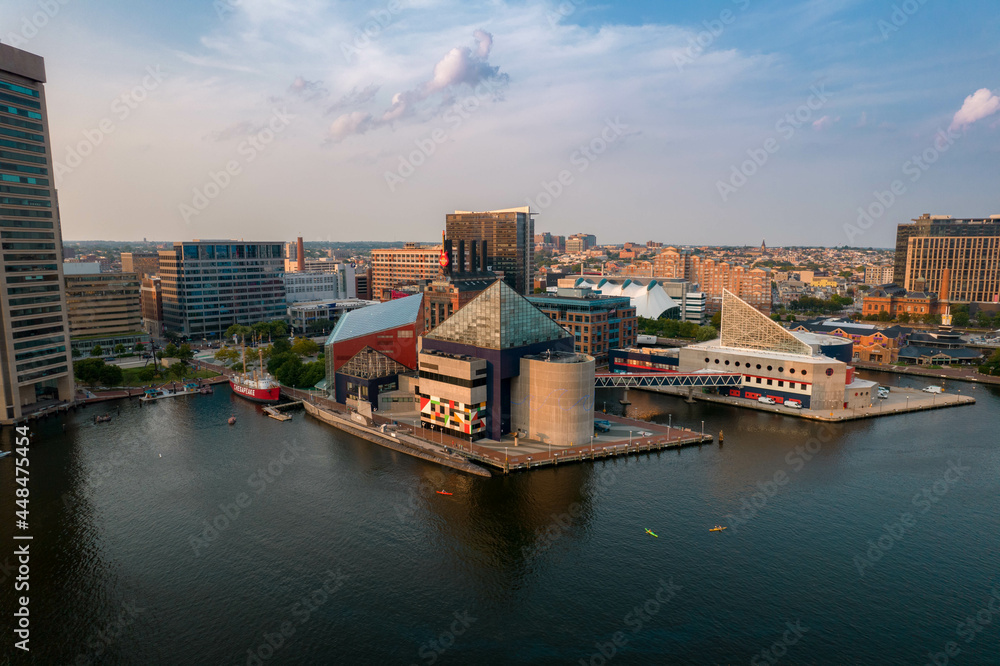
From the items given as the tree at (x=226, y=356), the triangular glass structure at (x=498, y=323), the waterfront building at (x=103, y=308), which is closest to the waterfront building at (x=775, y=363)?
the triangular glass structure at (x=498, y=323)

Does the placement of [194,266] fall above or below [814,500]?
above

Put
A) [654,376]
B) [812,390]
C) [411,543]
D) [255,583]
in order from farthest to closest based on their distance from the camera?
[654,376], [812,390], [411,543], [255,583]

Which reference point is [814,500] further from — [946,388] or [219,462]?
[946,388]

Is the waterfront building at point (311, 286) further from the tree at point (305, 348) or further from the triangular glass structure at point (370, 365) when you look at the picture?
the triangular glass structure at point (370, 365)

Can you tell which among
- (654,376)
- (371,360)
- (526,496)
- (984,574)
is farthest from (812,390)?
(371,360)

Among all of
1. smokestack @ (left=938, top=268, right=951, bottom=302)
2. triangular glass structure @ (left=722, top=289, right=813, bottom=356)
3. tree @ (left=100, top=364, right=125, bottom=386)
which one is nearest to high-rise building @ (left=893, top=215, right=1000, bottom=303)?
smokestack @ (left=938, top=268, right=951, bottom=302)

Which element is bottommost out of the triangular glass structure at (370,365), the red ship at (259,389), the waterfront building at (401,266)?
the red ship at (259,389)
